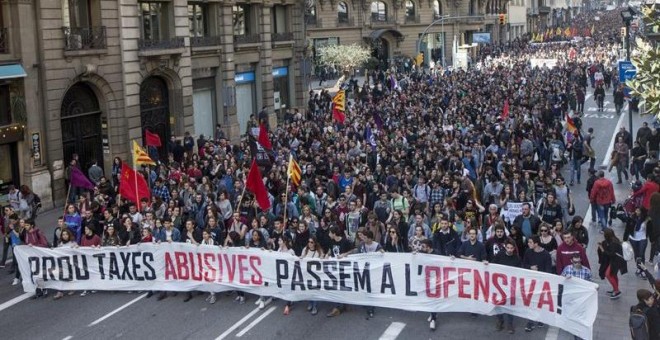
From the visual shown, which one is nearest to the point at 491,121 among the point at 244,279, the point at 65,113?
the point at 65,113

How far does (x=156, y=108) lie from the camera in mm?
30734

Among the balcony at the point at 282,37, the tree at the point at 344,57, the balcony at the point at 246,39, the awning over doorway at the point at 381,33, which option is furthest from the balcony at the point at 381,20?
the balcony at the point at 246,39

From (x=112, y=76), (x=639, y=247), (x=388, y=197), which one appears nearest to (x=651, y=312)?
(x=639, y=247)

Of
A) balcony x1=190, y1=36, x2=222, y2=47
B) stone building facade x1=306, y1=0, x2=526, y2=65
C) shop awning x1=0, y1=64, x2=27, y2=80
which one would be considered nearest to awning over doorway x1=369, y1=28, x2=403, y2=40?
stone building facade x1=306, y1=0, x2=526, y2=65

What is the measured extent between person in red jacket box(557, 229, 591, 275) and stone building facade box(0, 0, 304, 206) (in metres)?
16.2

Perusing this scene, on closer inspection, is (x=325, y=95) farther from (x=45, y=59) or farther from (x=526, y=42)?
(x=526, y=42)

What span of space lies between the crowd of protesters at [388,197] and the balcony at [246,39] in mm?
5015

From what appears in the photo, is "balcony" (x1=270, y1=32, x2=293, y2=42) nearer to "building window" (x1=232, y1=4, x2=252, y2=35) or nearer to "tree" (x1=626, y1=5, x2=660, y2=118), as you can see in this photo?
"building window" (x1=232, y1=4, x2=252, y2=35)

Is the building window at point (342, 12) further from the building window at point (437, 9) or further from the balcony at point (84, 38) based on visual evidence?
the balcony at point (84, 38)

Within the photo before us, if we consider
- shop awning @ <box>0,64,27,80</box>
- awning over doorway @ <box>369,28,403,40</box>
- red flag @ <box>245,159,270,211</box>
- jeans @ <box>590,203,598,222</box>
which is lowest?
jeans @ <box>590,203,598,222</box>

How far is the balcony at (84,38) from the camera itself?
25391 mm

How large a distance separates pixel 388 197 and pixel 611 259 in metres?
5.08

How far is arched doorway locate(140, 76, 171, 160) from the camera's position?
30.0 meters

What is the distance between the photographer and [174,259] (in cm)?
1496
